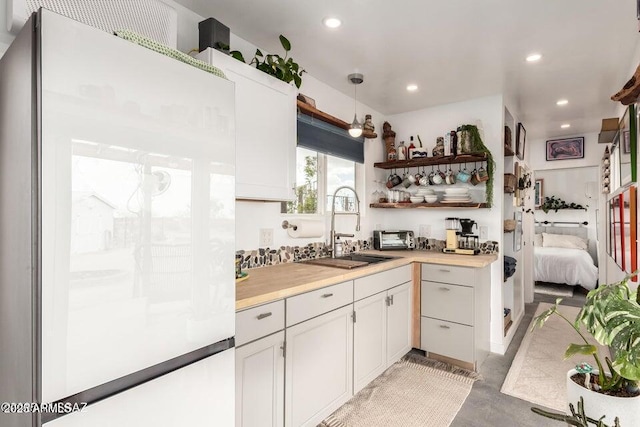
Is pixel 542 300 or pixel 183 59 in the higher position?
pixel 183 59

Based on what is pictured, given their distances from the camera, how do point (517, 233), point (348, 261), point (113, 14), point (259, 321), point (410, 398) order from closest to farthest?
point (113, 14), point (259, 321), point (410, 398), point (348, 261), point (517, 233)

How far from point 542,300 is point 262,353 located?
16.3ft

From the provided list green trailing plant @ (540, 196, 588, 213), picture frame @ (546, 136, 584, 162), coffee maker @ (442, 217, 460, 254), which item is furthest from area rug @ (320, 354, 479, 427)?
green trailing plant @ (540, 196, 588, 213)

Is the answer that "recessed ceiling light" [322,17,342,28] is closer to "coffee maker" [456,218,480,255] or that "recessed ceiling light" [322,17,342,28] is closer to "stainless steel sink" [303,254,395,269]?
"stainless steel sink" [303,254,395,269]

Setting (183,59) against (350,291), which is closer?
(183,59)

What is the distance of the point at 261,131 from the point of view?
201cm

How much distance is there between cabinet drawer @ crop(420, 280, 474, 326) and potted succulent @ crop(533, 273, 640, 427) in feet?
5.08

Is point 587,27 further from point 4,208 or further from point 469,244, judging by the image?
point 4,208

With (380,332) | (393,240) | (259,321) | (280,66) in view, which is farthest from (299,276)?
(393,240)

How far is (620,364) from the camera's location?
935mm

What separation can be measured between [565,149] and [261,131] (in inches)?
210

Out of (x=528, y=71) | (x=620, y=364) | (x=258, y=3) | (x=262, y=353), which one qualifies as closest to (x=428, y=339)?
(x=262, y=353)

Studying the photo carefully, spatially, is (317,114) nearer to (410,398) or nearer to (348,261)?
(348,261)

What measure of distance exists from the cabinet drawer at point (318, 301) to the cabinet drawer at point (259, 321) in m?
0.08
